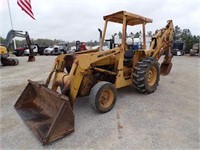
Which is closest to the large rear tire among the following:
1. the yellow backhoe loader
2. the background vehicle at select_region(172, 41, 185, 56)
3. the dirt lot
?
the yellow backhoe loader

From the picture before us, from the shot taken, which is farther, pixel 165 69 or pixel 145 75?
pixel 165 69

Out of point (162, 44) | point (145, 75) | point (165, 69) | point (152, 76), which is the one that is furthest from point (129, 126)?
point (165, 69)

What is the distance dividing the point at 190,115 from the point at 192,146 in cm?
125

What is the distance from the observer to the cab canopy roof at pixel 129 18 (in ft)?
15.7

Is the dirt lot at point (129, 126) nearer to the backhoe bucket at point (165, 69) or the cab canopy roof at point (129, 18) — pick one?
the cab canopy roof at point (129, 18)

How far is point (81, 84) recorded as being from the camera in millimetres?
4066

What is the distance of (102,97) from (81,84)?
538mm

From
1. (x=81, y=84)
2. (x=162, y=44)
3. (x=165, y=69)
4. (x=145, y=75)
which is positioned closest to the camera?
(x=81, y=84)

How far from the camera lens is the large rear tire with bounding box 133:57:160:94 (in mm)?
4844

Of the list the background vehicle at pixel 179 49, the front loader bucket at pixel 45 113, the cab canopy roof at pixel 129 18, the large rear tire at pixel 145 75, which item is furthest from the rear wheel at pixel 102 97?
the background vehicle at pixel 179 49

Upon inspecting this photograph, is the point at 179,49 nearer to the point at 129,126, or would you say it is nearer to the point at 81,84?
the point at 81,84

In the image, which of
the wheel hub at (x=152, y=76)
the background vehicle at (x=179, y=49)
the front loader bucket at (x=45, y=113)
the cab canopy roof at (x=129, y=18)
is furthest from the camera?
the background vehicle at (x=179, y=49)

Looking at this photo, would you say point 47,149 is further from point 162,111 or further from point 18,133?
point 162,111

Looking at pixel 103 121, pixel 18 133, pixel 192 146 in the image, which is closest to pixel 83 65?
pixel 103 121
